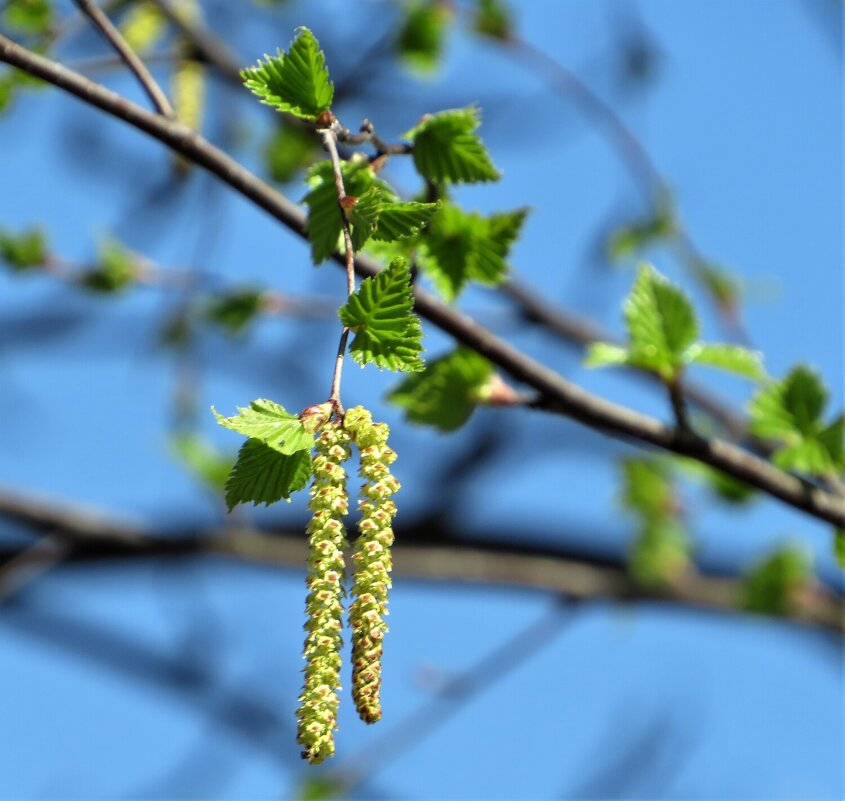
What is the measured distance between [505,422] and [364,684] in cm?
319

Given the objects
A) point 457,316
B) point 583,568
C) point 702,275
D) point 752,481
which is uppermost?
point 702,275

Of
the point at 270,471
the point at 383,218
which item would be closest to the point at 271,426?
the point at 270,471

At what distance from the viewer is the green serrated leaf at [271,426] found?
111cm

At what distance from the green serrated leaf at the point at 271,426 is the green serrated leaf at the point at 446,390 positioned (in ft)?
2.14

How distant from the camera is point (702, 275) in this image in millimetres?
3625

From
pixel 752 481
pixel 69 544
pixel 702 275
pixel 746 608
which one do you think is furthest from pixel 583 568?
pixel 752 481

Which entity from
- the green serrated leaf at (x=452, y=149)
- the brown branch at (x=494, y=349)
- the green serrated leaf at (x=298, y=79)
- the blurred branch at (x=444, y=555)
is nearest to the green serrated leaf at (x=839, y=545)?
the brown branch at (x=494, y=349)

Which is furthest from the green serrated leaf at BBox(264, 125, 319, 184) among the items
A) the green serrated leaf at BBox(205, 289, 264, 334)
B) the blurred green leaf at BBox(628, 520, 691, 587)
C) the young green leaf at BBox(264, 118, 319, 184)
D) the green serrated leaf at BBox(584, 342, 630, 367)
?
the green serrated leaf at BBox(584, 342, 630, 367)

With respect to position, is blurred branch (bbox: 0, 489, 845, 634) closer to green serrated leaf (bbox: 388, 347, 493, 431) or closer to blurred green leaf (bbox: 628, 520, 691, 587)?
blurred green leaf (bbox: 628, 520, 691, 587)

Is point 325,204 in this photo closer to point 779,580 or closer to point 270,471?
point 270,471

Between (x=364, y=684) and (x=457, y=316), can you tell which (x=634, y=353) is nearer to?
(x=457, y=316)

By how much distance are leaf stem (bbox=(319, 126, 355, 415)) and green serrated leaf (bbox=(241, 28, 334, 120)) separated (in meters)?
0.03

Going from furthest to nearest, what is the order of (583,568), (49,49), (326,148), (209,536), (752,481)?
(583,568)
(209,536)
(49,49)
(752,481)
(326,148)

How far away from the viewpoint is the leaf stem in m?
1.11
